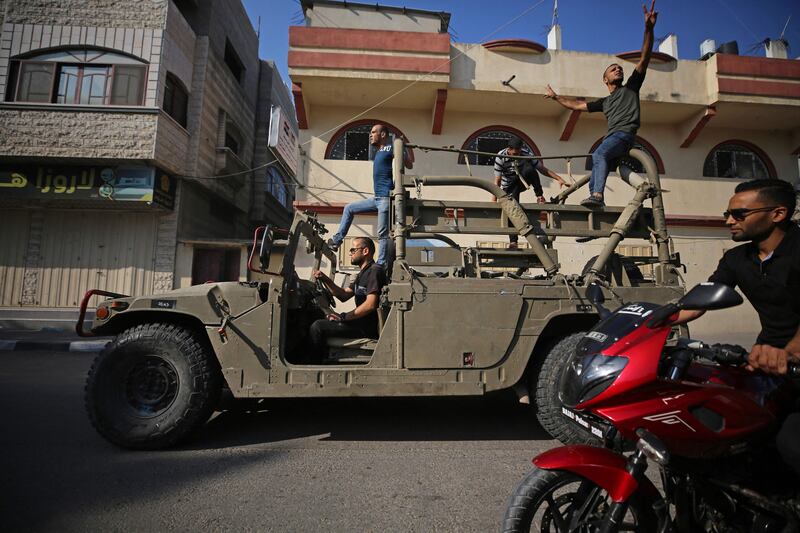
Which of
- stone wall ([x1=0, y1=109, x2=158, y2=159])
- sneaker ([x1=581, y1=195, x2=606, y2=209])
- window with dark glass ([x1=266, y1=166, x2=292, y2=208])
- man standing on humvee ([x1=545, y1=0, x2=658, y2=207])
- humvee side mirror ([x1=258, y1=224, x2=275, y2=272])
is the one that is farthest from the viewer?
window with dark glass ([x1=266, y1=166, x2=292, y2=208])

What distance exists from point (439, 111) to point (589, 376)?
9383 millimetres

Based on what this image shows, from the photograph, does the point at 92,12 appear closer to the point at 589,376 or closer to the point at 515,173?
the point at 515,173

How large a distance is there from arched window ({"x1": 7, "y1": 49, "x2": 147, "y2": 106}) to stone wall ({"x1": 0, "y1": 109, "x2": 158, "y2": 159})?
547 mm

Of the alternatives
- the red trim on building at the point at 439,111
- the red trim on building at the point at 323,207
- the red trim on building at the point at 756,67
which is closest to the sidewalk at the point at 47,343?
the red trim on building at the point at 323,207

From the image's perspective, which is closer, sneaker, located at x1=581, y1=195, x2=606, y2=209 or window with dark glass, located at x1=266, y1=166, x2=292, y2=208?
sneaker, located at x1=581, y1=195, x2=606, y2=209

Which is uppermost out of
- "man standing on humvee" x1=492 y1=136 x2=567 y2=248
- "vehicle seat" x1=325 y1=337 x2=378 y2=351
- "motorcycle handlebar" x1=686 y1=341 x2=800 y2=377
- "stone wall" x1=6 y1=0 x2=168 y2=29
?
"stone wall" x1=6 y1=0 x2=168 y2=29

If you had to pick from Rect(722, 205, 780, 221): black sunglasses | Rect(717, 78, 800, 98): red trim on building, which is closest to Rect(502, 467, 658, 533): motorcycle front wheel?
Rect(722, 205, 780, 221): black sunglasses

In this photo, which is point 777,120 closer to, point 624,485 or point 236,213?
point 624,485

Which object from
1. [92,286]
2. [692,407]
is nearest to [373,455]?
[692,407]

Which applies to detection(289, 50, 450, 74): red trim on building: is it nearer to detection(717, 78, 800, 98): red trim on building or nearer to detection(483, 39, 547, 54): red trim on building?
detection(483, 39, 547, 54): red trim on building

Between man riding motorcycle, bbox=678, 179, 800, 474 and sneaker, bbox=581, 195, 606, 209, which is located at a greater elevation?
sneaker, bbox=581, 195, 606, 209

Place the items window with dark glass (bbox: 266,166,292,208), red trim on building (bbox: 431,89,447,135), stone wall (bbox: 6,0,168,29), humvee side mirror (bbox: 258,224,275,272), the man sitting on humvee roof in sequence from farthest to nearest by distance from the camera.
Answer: window with dark glass (bbox: 266,166,292,208) < stone wall (bbox: 6,0,168,29) < red trim on building (bbox: 431,89,447,135) < the man sitting on humvee roof < humvee side mirror (bbox: 258,224,275,272)

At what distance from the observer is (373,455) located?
2949 mm

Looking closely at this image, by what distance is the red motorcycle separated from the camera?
1423 mm
